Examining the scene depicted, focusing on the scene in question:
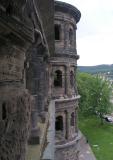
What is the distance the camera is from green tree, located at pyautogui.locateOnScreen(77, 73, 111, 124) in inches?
1716

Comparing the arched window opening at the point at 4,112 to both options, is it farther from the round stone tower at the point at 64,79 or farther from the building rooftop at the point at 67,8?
the building rooftop at the point at 67,8

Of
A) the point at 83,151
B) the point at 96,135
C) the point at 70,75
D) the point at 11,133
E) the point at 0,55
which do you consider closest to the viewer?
the point at 0,55

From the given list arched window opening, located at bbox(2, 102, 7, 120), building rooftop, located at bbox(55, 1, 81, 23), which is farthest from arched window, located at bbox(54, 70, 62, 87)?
arched window opening, located at bbox(2, 102, 7, 120)

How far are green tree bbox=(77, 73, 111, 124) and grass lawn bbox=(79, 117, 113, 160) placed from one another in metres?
1.31

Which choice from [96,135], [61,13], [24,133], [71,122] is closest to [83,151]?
[96,135]

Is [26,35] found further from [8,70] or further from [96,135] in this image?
[96,135]

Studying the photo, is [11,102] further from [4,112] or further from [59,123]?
[59,123]

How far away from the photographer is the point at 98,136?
37125 mm

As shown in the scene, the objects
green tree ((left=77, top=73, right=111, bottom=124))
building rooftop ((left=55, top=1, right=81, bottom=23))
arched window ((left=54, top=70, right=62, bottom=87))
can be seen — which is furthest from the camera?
green tree ((left=77, top=73, right=111, bottom=124))

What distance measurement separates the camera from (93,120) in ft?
148

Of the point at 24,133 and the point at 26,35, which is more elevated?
the point at 26,35

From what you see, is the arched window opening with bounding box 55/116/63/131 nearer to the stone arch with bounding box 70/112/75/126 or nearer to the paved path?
the stone arch with bounding box 70/112/75/126

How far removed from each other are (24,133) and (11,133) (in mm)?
823

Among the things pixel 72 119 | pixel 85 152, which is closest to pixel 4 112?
pixel 72 119
